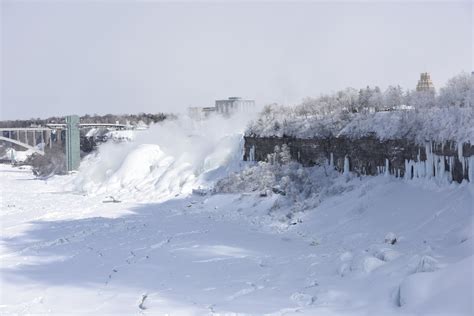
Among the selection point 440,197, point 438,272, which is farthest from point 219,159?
point 438,272

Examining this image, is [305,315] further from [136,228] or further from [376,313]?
[136,228]

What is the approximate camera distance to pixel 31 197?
145 ft

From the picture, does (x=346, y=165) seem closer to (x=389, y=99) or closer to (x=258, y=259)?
(x=389, y=99)

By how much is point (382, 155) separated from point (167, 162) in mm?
22034

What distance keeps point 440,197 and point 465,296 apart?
413 inches

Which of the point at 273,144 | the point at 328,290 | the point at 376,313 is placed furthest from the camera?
the point at 273,144

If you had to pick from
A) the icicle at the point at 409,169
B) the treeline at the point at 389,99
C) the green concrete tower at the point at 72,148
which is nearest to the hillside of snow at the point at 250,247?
the icicle at the point at 409,169

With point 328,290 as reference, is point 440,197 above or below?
above

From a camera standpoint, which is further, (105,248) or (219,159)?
(219,159)

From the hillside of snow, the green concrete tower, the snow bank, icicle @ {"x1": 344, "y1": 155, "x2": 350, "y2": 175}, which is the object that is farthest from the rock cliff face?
the green concrete tower

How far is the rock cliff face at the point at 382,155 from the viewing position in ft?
71.8

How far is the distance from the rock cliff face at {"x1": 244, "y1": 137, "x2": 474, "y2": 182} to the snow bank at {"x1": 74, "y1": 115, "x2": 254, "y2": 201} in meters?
3.87

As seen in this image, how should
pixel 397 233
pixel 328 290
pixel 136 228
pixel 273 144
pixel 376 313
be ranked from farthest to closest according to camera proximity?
pixel 273 144 < pixel 136 228 < pixel 397 233 < pixel 328 290 < pixel 376 313

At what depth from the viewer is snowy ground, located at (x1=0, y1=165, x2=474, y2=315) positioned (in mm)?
13836
